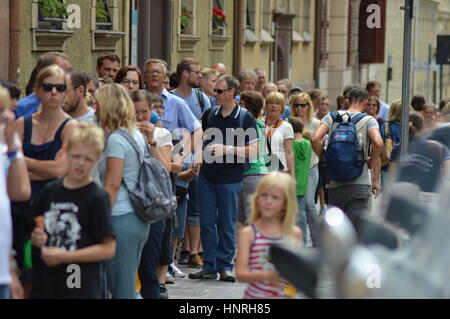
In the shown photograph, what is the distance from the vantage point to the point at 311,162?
12.9m

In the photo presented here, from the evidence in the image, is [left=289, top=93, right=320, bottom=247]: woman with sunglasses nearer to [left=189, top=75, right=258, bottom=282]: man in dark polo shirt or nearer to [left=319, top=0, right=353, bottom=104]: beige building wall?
[left=189, top=75, right=258, bottom=282]: man in dark polo shirt

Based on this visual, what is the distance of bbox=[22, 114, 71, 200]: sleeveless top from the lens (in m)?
7.76

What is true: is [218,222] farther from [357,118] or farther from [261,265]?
[261,265]

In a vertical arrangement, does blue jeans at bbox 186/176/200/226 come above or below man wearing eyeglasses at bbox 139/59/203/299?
below

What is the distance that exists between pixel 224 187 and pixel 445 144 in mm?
4612

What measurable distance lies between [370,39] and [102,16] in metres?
27.3

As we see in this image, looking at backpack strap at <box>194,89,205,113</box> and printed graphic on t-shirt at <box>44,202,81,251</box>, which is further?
backpack strap at <box>194,89,205,113</box>

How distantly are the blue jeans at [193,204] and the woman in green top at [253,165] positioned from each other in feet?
1.41

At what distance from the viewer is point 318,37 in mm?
36562

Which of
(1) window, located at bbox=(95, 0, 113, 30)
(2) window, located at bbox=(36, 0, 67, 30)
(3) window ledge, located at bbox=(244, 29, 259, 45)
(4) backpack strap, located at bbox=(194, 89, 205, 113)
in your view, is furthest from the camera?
(3) window ledge, located at bbox=(244, 29, 259, 45)

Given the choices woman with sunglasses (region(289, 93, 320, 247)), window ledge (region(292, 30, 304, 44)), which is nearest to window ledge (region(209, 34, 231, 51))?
window ledge (region(292, 30, 304, 44))

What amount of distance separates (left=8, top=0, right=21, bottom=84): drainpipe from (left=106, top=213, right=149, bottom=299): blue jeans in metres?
6.09

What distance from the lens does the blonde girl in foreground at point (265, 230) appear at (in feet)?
21.9

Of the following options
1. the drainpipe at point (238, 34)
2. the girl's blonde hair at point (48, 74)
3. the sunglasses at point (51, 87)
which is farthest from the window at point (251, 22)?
the sunglasses at point (51, 87)
